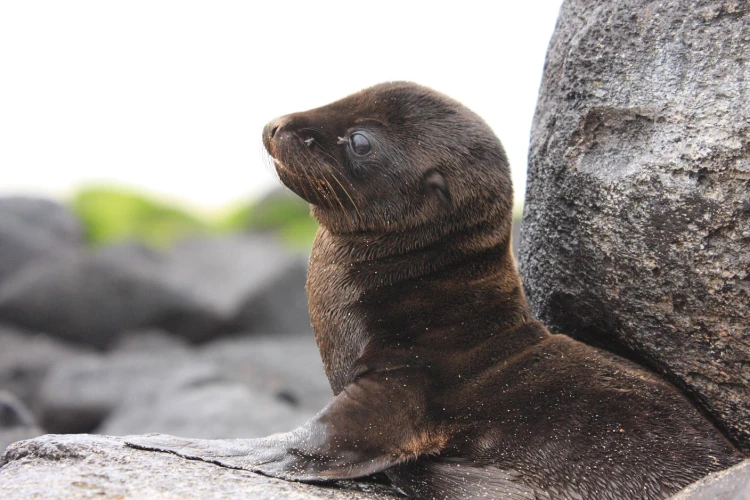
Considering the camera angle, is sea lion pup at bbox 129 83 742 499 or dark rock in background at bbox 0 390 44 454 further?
dark rock in background at bbox 0 390 44 454

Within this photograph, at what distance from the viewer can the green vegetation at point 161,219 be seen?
21734 millimetres

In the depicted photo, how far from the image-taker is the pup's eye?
4.98 m

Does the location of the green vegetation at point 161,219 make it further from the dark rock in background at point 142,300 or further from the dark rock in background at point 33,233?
the dark rock in background at point 142,300

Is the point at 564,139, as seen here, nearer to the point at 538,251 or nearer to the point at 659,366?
the point at 538,251

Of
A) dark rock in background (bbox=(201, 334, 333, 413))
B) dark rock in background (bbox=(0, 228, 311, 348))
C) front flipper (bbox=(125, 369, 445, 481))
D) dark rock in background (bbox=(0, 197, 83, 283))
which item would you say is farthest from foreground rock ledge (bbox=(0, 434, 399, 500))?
dark rock in background (bbox=(0, 197, 83, 283))

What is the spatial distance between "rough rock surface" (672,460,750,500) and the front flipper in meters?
1.29

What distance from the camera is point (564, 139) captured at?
4.82 metres

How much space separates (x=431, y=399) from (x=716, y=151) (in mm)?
1978

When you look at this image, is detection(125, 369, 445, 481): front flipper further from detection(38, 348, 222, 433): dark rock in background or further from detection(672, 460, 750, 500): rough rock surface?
detection(38, 348, 222, 433): dark rock in background

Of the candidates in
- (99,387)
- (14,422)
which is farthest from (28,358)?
(14,422)

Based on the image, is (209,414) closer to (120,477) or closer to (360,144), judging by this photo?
(360,144)

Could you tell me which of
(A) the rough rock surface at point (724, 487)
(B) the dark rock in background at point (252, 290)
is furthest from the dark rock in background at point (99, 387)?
(A) the rough rock surface at point (724, 487)

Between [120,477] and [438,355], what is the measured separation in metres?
1.83

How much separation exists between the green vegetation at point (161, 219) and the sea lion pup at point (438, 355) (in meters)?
16.2
